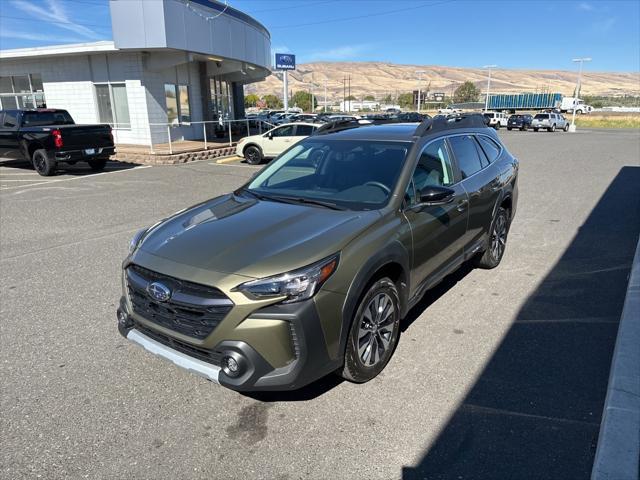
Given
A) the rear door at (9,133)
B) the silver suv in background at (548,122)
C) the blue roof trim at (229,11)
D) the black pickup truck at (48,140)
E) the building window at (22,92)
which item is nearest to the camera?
the black pickup truck at (48,140)

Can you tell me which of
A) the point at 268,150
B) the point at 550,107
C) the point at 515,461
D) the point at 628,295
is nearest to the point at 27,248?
the point at 515,461

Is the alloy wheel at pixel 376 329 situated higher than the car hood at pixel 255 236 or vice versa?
the car hood at pixel 255 236

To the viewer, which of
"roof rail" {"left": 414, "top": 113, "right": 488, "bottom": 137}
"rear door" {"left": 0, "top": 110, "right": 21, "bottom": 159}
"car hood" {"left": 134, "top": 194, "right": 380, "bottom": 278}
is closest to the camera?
"car hood" {"left": 134, "top": 194, "right": 380, "bottom": 278}

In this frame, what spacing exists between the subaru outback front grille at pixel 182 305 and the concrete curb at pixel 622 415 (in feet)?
7.09

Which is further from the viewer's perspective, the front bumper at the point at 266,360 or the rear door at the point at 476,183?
the rear door at the point at 476,183

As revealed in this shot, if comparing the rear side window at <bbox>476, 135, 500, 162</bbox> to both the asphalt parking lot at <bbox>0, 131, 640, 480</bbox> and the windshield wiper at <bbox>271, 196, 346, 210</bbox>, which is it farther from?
the windshield wiper at <bbox>271, 196, 346, 210</bbox>

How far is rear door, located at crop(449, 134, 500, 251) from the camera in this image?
466cm

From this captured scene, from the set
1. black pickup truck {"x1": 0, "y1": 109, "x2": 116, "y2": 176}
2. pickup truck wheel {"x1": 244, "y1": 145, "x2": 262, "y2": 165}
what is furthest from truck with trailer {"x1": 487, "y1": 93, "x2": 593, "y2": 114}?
black pickup truck {"x1": 0, "y1": 109, "x2": 116, "y2": 176}

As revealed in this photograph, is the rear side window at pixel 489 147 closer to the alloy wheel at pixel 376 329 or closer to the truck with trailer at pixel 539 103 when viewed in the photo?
the alloy wheel at pixel 376 329

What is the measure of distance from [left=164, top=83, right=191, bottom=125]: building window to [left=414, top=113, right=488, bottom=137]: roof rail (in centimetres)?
1741

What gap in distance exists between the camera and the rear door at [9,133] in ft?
45.1

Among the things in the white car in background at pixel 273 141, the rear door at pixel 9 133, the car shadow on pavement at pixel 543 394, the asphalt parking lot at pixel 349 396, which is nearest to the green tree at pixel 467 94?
the white car in background at pixel 273 141

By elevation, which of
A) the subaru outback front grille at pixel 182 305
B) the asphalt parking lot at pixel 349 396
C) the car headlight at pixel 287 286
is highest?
the car headlight at pixel 287 286

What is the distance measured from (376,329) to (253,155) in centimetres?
1398
